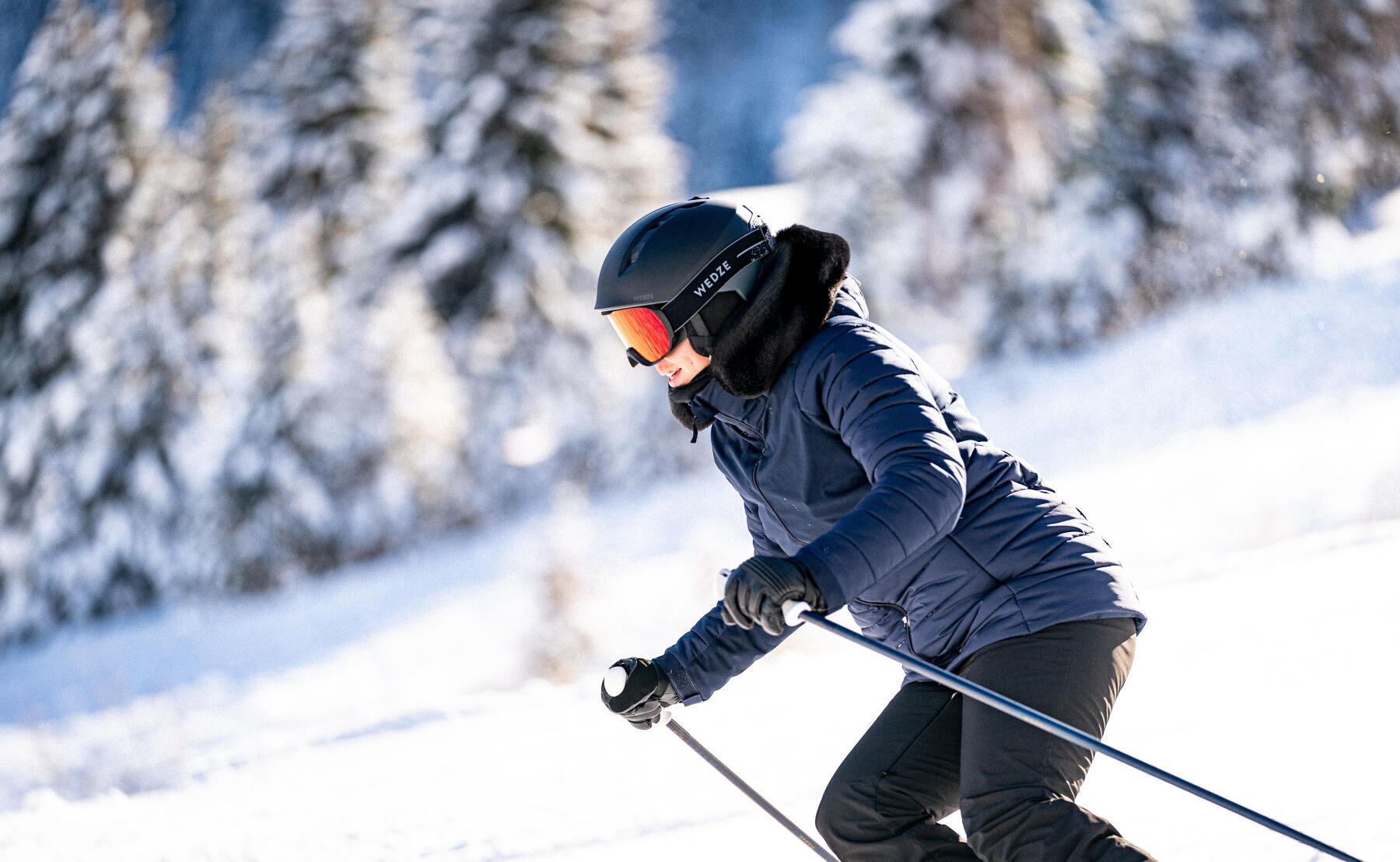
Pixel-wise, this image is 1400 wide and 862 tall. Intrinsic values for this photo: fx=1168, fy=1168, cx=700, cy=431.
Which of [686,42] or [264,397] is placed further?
[686,42]

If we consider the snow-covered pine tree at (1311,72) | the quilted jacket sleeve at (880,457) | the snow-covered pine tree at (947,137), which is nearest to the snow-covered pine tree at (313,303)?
the snow-covered pine tree at (947,137)

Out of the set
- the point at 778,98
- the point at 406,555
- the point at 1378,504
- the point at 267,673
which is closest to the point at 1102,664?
the point at 1378,504

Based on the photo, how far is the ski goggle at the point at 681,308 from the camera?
2.10 metres

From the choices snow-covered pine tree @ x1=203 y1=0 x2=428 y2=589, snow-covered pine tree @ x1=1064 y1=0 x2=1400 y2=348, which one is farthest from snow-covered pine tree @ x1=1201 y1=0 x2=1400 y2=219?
snow-covered pine tree @ x1=203 y1=0 x2=428 y2=589

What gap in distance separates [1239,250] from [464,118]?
1019cm

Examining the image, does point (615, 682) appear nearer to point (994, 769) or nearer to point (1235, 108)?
point (994, 769)

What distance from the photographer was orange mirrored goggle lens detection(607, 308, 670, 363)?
2.15 metres

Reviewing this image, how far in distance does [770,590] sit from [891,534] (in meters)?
0.20

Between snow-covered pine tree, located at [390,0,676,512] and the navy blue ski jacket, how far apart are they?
13.4 m

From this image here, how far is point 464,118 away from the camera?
49.9ft

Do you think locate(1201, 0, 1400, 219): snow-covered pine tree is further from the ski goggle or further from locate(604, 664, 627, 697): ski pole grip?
locate(604, 664, 627, 697): ski pole grip

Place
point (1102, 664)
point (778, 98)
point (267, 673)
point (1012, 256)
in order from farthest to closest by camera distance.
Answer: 1. point (778, 98)
2. point (1012, 256)
3. point (267, 673)
4. point (1102, 664)

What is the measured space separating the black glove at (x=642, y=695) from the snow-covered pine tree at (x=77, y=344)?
47.3 feet

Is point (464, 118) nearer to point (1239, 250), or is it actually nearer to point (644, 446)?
point (644, 446)
